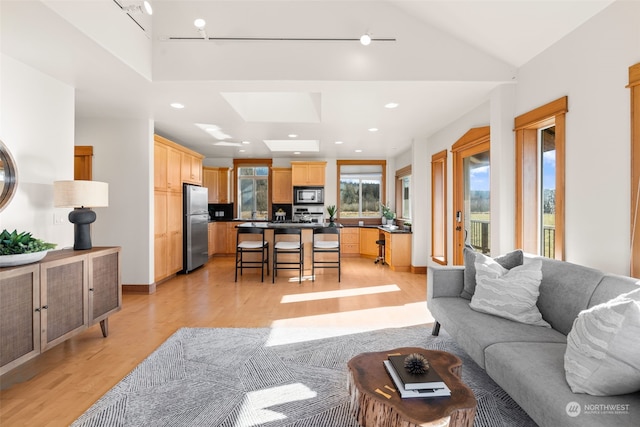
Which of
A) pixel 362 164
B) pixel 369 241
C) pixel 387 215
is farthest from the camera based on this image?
pixel 362 164

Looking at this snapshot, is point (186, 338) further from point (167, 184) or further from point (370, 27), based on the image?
point (370, 27)

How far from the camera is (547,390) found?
1.52 metres

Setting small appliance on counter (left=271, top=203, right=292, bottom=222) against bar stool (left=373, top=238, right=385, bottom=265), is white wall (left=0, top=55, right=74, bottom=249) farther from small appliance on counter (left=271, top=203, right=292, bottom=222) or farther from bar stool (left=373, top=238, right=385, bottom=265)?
bar stool (left=373, top=238, right=385, bottom=265)

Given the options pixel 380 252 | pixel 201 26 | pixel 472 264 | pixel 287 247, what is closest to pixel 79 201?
pixel 201 26

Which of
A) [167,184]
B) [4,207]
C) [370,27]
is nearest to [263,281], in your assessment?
[167,184]

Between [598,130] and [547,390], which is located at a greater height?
[598,130]

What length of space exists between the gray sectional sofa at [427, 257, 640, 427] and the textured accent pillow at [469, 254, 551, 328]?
0.18 ft

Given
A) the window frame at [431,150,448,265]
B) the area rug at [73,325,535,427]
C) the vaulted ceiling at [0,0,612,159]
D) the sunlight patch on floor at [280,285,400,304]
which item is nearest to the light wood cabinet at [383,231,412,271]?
the window frame at [431,150,448,265]

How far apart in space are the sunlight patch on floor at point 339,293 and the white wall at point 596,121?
8.63ft

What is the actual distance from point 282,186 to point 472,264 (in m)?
6.19

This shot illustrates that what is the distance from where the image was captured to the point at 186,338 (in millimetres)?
3164

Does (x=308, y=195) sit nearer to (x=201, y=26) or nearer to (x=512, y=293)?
(x=201, y=26)

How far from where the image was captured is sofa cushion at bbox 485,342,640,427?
4.41 feet

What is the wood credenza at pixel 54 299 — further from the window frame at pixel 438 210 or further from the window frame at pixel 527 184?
the window frame at pixel 438 210
